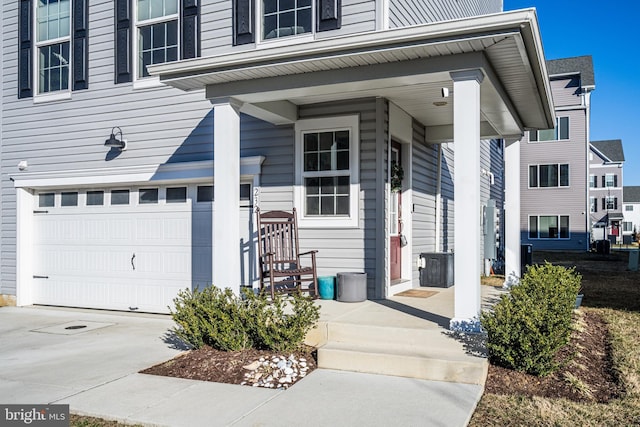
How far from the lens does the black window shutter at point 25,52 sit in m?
9.17

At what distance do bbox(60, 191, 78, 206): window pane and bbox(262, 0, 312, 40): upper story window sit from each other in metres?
4.34

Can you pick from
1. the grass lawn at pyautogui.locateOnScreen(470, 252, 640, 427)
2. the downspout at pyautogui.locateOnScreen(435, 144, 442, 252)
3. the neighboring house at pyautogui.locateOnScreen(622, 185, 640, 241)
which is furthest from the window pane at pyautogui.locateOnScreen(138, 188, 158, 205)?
the neighboring house at pyautogui.locateOnScreen(622, 185, 640, 241)

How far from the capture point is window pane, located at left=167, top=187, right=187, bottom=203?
800 centimetres

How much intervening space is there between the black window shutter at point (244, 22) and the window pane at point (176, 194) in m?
2.30

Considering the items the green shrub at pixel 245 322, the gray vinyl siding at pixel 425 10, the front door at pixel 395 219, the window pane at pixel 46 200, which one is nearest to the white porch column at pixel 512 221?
the front door at pixel 395 219

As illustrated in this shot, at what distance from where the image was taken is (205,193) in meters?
7.85

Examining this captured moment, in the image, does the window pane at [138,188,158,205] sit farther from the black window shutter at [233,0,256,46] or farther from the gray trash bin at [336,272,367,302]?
→ the gray trash bin at [336,272,367,302]

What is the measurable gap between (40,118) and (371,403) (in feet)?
25.9

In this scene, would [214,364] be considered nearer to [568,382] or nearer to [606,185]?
[568,382]

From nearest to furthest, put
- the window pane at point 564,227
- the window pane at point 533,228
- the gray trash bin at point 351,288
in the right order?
the gray trash bin at point 351,288 → the window pane at point 564,227 → the window pane at point 533,228

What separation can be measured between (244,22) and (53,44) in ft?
13.0

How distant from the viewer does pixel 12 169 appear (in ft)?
30.8

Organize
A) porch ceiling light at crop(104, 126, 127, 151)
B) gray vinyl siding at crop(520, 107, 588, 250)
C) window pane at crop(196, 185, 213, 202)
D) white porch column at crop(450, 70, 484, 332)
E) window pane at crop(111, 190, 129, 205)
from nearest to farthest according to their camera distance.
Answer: white porch column at crop(450, 70, 484, 332)
window pane at crop(196, 185, 213, 202)
porch ceiling light at crop(104, 126, 127, 151)
window pane at crop(111, 190, 129, 205)
gray vinyl siding at crop(520, 107, 588, 250)

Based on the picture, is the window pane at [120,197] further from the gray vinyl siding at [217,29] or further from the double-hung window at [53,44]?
the gray vinyl siding at [217,29]
